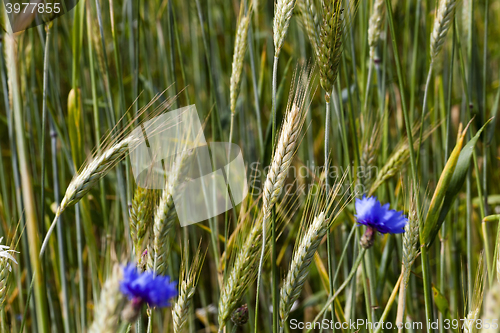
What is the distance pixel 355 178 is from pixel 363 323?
0.31 metres

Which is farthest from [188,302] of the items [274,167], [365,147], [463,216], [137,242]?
[463,216]

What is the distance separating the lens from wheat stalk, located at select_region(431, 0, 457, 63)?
70 cm

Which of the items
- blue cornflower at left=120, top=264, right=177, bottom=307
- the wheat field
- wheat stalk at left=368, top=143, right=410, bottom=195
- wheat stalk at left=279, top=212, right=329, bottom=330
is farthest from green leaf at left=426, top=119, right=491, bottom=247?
blue cornflower at left=120, top=264, right=177, bottom=307

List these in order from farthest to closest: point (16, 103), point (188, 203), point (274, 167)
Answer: point (188, 203) < point (274, 167) < point (16, 103)

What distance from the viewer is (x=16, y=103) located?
1.13ft

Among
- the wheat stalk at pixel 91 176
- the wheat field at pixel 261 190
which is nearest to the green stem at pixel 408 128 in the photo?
the wheat field at pixel 261 190

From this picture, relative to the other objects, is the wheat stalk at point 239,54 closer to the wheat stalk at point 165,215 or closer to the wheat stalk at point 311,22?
the wheat stalk at point 311,22

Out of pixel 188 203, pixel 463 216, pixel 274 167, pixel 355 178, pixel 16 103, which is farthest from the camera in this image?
pixel 463 216

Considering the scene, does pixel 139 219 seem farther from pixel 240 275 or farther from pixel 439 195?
pixel 439 195

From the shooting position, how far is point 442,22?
71 cm

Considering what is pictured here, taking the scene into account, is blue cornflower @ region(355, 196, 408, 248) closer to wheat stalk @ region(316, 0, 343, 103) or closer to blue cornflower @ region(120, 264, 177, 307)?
wheat stalk @ region(316, 0, 343, 103)

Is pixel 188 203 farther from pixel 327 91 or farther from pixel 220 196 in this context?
pixel 327 91

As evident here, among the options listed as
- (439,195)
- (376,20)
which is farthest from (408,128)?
(376,20)

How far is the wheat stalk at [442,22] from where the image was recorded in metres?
0.70
